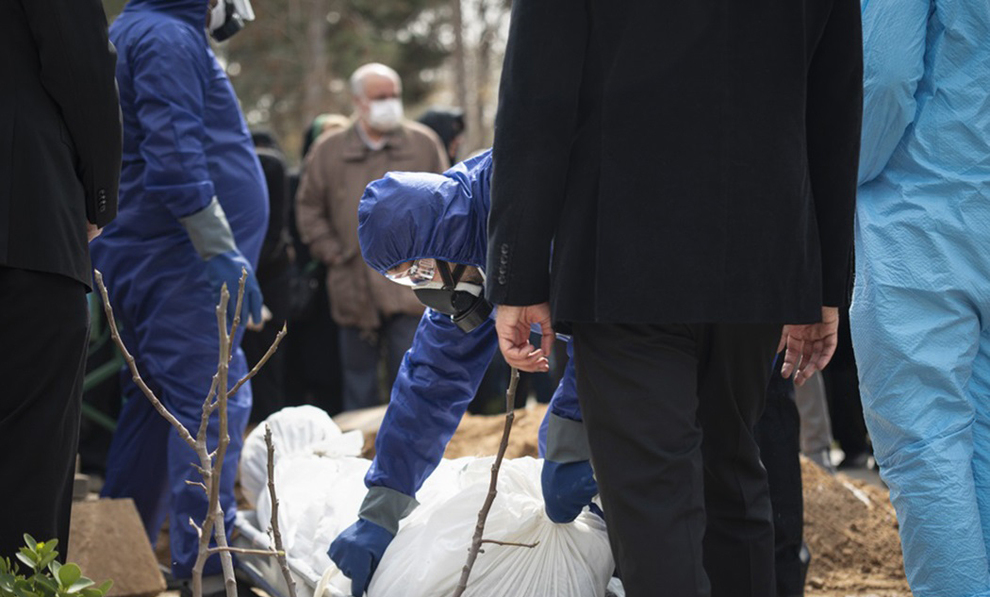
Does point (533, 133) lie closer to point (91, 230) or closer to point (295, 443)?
point (91, 230)

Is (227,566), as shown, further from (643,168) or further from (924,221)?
(924,221)

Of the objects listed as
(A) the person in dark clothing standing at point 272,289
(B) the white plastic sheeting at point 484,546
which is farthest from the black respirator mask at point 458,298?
(A) the person in dark clothing standing at point 272,289

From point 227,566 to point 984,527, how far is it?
5.54 ft

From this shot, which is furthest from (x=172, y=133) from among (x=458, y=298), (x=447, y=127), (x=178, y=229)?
(x=447, y=127)

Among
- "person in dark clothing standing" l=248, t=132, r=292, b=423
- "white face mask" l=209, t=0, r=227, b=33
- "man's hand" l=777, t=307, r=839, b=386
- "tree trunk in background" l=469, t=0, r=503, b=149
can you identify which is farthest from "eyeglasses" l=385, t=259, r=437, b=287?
"tree trunk in background" l=469, t=0, r=503, b=149

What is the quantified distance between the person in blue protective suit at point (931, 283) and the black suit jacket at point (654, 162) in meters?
0.72

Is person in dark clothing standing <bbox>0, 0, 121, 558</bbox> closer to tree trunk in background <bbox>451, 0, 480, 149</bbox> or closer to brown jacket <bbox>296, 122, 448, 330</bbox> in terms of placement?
brown jacket <bbox>296, 122, 448, 330</bbox>

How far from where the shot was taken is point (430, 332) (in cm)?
335

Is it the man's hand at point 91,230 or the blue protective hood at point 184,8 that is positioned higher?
the blue protective hood at point 184,8

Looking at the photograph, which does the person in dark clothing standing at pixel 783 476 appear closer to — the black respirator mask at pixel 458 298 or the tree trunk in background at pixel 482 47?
the black respirator mask at pixel 458 298

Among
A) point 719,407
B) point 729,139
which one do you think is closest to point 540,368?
point 719,407

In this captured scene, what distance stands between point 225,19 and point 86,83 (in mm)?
1681

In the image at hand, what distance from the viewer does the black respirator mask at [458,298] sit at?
10.0 feet

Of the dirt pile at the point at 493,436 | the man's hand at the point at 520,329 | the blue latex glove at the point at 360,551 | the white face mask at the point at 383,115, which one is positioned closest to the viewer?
the man's hand at the point at 520,329
